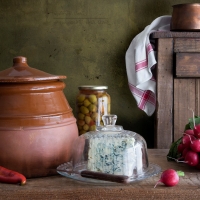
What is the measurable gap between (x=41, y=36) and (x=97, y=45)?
34cm

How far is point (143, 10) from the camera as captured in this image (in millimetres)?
2348

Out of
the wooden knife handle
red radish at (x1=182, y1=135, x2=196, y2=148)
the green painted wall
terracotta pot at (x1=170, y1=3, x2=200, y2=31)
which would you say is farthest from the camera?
the green painted wall

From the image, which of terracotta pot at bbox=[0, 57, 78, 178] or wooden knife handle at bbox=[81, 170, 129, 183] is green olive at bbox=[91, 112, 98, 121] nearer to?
terracotta pot at bbox=[0, 57, 78, 178]

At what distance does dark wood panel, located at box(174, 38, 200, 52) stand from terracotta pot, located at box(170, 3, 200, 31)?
0.06 metres

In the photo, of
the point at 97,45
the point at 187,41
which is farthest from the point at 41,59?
the point at 187,41

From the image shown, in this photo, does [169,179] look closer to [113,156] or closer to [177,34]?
[113,156]

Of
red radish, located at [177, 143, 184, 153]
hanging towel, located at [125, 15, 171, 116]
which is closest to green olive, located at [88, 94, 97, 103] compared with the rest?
hanging towel, located at [125, 15, 171, 116]

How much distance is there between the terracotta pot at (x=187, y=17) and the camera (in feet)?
6.76

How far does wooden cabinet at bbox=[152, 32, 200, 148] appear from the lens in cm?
210

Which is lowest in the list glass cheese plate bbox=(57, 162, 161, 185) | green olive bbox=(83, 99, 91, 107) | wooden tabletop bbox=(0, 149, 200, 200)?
wooden tabletop bbox=(0, 149, 200, 200)

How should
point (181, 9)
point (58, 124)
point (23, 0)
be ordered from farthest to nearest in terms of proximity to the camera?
1. point (23, 0)
2. point (181, 9)
3. point (58, 124)

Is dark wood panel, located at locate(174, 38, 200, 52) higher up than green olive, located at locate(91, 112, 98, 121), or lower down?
higher up

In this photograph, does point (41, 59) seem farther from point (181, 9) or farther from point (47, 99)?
point (47, 99)

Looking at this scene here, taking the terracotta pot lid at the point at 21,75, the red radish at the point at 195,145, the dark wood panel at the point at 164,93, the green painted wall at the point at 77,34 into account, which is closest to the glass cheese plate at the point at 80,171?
the red radish at the point at 195,145
